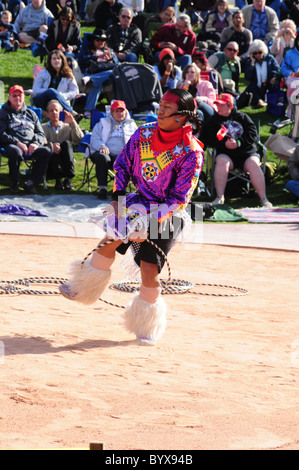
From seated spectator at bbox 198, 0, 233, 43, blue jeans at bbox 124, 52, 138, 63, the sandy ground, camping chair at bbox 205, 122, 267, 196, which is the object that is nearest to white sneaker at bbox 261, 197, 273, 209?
camping chair at bbox 205, 122, 267, 196

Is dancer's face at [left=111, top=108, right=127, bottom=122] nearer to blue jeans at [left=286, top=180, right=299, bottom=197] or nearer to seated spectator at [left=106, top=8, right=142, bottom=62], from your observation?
blue jeans at [left=286, top=180, right=299, bottom=197]

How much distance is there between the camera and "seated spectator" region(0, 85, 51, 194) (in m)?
11.9

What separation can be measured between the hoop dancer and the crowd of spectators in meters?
6.02

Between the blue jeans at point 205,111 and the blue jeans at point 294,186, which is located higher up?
the blue jeans at point 205,111

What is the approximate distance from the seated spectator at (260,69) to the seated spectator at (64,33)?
3567 millimetres

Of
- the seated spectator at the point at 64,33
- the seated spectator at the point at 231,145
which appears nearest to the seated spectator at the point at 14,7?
the seated spectator at the point at 64,33

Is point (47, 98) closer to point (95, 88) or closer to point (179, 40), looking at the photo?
point (95, 88)

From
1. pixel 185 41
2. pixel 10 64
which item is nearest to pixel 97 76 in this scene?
pixel 185 41

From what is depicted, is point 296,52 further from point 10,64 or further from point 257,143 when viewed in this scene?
point 10,64

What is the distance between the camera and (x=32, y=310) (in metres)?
6.61

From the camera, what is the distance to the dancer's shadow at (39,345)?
5.51 meters

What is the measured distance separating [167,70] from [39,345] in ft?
32.5

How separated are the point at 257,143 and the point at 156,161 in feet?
23.5

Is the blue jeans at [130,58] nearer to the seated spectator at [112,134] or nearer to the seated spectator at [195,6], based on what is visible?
the seated spectator at [112,134]
